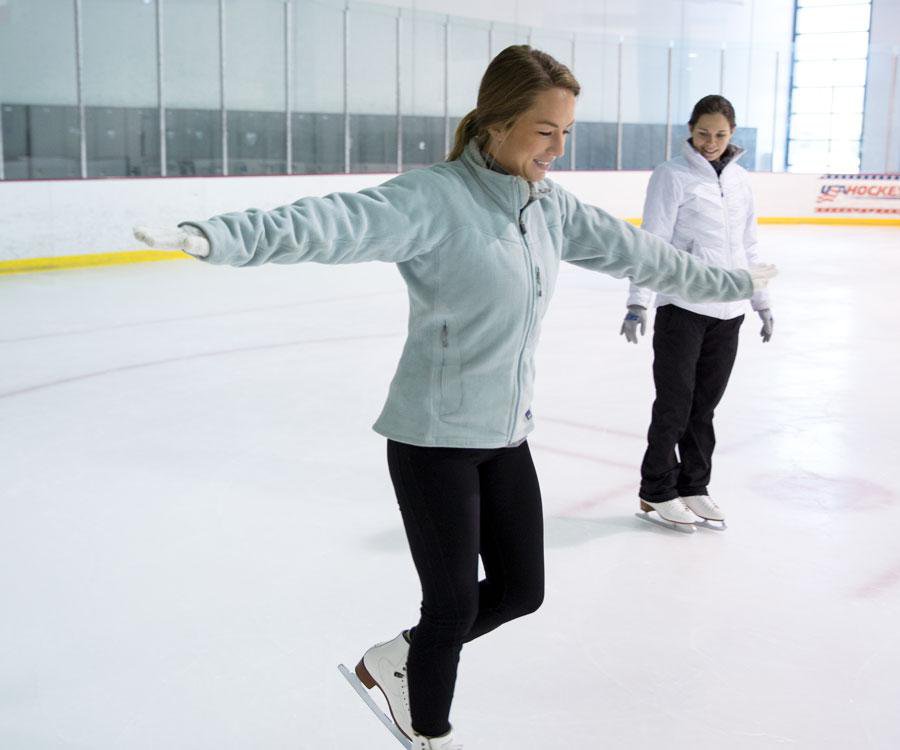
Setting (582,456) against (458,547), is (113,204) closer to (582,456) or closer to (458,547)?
(582,456)

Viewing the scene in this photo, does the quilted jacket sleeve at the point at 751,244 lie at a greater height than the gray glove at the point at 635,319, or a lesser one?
greater

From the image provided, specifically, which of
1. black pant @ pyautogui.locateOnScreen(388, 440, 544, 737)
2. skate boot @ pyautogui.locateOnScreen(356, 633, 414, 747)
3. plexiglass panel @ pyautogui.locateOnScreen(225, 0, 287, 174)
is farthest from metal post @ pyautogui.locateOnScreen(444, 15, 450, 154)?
black pant @ pyautogui.locateOnScreen(388, 440, 544, 737)

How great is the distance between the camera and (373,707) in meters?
2.06

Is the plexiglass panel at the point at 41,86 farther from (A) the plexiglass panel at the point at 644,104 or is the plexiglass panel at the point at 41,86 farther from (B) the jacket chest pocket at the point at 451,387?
(B) the jacket chest pocket at the point at 451,387

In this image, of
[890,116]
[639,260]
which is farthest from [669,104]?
[639,260]

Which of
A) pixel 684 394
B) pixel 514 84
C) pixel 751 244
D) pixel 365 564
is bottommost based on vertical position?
pixel 365 564

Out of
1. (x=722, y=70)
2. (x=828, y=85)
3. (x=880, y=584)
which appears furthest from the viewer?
(x=828, y=85)

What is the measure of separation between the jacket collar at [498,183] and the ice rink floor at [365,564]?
3.22 ft

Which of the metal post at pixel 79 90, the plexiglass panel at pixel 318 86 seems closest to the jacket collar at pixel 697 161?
the metal post at pixel 79 90

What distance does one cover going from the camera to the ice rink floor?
7.12ft

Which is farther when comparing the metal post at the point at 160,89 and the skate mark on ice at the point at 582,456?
the metal post at the point at 160,89

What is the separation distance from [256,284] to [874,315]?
4574 millimetres

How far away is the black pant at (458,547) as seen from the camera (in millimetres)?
1756

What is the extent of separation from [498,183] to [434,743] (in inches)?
35.9
